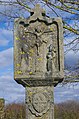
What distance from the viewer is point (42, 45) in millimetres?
6793

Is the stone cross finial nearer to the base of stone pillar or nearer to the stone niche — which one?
the stone niche

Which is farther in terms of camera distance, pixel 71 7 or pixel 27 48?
pixel 71 7

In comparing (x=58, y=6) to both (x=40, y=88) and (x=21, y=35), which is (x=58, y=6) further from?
(x=40, y=88)

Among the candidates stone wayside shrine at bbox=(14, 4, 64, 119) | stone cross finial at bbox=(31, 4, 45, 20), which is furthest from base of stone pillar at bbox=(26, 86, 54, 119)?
stone cross finial at bbox=(31, 4, 45, 20)

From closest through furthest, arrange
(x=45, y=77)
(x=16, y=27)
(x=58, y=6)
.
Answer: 1. (x=45, y=77)
2. (x=16, y=27)
3. (x=58, y=6)

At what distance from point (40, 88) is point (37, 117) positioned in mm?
515

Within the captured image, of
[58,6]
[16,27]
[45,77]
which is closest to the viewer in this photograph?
[45,77]

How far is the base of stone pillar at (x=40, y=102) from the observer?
649 centimetres

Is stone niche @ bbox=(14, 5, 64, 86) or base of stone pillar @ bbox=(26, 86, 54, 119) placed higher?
stone niche @ bbox=(14, 5, 64, 86)

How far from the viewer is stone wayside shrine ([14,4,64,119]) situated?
21.4ft

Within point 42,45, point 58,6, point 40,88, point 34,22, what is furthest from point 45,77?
point 58,6

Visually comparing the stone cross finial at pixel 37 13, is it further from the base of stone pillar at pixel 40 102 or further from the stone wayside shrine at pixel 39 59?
the base of stone pillar at pixel 40 102

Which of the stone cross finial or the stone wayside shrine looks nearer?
the stone wayside shrine

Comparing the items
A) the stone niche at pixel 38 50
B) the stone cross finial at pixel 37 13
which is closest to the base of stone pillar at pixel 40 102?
the stone niche at pixel 38 50
